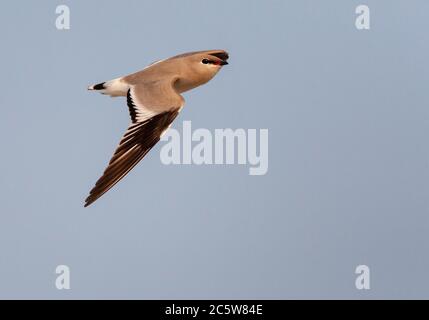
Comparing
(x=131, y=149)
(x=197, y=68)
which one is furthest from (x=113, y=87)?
(x=131, y=149)

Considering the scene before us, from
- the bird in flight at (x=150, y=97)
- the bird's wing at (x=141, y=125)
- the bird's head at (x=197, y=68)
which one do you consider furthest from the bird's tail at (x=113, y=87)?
the bird's head at (x=197, y=68)

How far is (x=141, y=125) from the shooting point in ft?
25.1

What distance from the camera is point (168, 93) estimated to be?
7.92m

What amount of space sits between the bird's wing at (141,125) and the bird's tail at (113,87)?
169 millimetres

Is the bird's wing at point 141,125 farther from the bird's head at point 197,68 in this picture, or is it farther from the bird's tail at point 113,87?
the bird's head at point 197,68

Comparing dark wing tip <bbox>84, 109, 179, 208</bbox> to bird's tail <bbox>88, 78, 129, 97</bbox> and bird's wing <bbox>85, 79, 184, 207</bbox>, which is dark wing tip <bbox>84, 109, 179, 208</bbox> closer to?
bird's wing <bbox>85, 79, 184, 207</bbox>

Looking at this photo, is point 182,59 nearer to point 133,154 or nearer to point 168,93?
point 168,93

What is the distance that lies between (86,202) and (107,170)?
0.35 m

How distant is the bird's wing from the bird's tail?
0.55 ft

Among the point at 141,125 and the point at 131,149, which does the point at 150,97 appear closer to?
the point at 141,125

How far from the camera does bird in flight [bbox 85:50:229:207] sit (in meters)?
7.37

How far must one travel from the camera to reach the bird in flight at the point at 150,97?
7367mm

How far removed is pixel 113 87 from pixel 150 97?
22.5 inches

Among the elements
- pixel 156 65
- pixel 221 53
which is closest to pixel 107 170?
pixel 156 65
